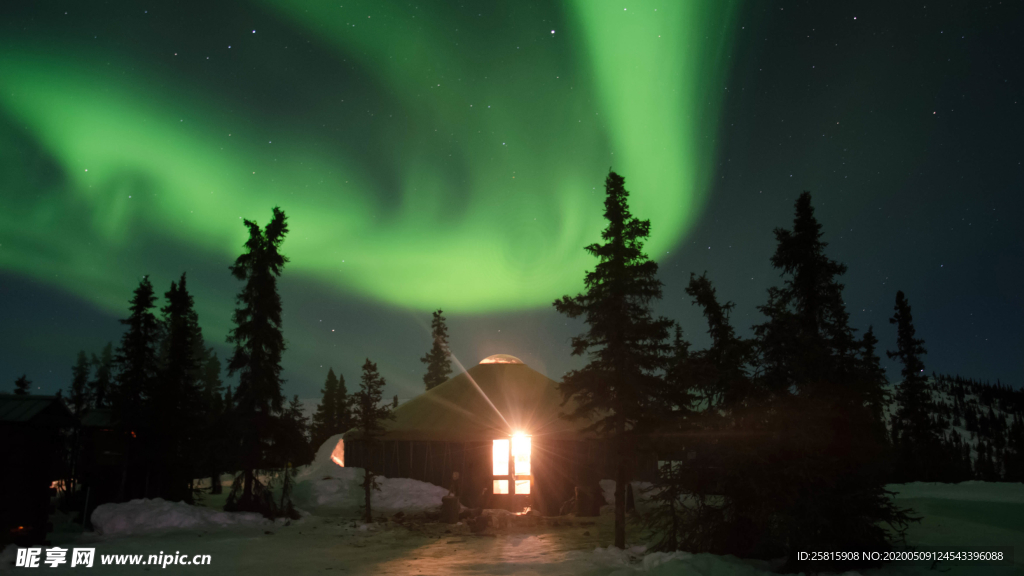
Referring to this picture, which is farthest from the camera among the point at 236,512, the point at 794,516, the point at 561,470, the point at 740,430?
the point at 561,470

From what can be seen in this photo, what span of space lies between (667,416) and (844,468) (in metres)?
5.07

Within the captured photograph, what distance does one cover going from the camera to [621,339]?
16016 mm

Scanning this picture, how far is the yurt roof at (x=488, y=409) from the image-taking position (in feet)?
84.2

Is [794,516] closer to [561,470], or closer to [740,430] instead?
[740,430]

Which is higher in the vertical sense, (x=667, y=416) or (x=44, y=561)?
(x=667, y=416)

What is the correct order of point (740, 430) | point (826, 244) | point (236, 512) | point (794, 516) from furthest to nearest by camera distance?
1. point (236, 512)
2. point (826, 244)
3. point (740, 430)
4. point (794, 516)

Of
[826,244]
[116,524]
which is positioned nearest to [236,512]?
[116,524]

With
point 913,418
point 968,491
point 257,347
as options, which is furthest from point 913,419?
point 257,347

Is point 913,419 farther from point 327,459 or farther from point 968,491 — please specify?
point 327,459

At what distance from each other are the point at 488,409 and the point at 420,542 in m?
11.7

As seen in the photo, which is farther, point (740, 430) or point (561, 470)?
point (561, 470)

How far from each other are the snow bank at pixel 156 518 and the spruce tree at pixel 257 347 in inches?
76.3

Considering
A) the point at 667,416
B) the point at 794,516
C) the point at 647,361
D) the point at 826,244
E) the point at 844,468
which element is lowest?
the point at 794,516

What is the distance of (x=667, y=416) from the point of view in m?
15.6
